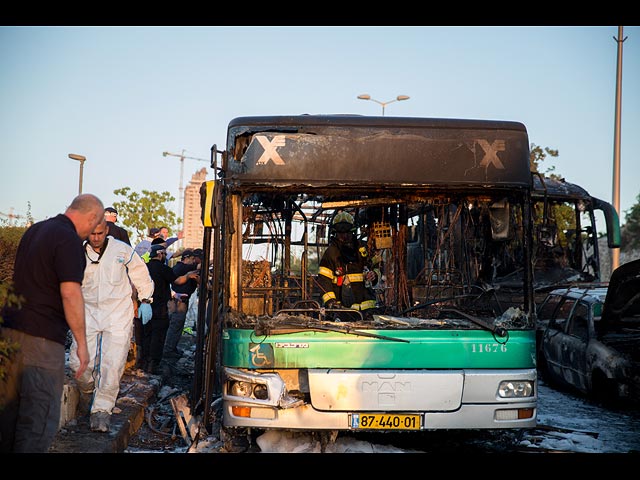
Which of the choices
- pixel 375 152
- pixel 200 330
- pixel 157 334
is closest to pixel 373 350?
pixel 375 152

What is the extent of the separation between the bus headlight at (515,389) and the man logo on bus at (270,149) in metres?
2.60

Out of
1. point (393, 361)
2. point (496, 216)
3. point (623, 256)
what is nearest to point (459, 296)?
point (496, 216)

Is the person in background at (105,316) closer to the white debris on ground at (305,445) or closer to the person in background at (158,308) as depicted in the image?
the white debris on ground at (305,445)

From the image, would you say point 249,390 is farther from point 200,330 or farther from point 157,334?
point 157,334

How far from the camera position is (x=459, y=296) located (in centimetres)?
699

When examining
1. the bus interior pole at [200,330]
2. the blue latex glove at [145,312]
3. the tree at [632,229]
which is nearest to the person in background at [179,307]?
the blue latex glove at [145,312]

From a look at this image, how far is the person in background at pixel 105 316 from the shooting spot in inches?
274

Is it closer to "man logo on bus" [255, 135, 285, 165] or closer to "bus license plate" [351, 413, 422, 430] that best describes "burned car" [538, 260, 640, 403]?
"bus license plate" [351, 413, 422, 430]

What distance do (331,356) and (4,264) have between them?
15.3 feet

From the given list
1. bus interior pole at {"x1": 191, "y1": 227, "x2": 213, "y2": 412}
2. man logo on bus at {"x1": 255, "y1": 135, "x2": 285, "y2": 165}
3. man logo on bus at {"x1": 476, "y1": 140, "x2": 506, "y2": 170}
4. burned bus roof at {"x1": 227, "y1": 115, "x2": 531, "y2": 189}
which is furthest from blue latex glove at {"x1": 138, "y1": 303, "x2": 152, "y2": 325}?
man logo on bus at {"x1": 476, "y1": 140, "x2": 506, "y2": 170}

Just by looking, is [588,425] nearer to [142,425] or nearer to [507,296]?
[507,296]

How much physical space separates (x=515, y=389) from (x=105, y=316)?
382cm

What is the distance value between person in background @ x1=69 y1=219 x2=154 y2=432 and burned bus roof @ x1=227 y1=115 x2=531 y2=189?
180 cm

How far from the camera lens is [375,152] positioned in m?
6.36
